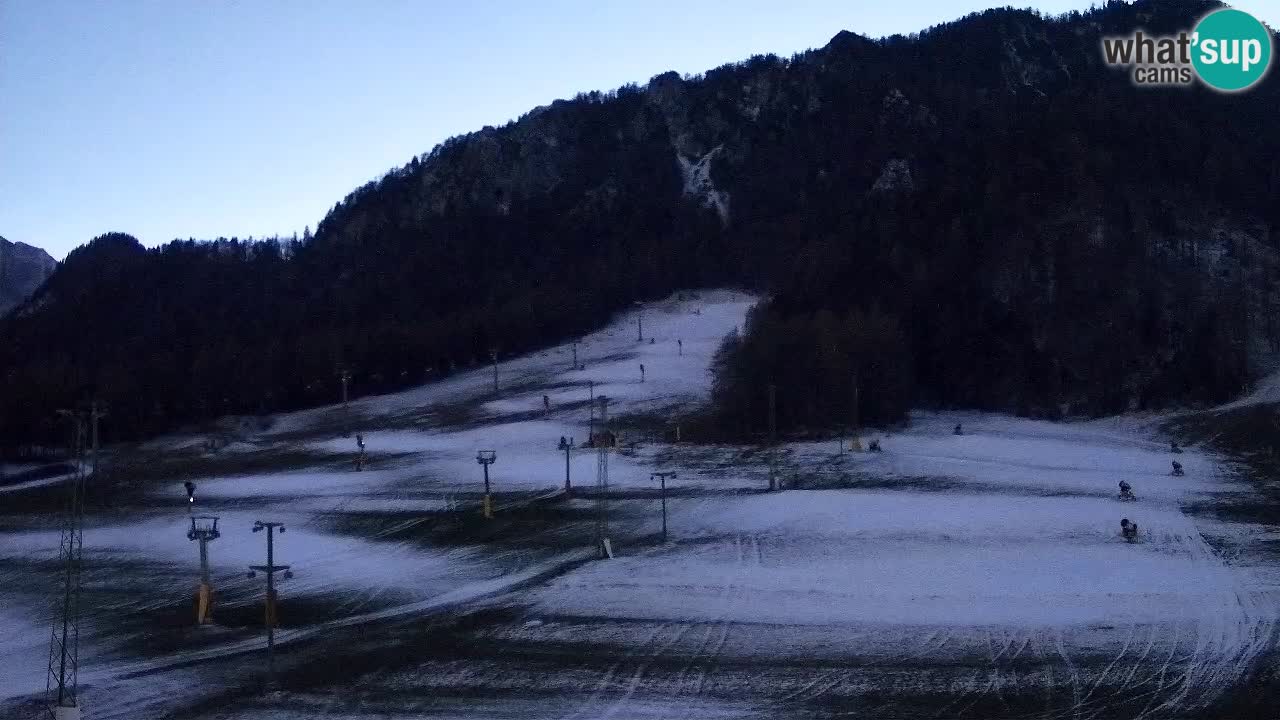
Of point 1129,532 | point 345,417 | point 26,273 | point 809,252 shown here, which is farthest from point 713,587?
point 26,273

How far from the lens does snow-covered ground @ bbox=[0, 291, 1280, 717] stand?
18.3m

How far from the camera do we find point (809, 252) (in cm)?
8469


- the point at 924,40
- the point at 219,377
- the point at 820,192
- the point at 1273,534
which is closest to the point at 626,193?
the point at 820,192

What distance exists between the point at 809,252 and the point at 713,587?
61.3m

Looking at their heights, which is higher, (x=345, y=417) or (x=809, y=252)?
(x=809, y=252)

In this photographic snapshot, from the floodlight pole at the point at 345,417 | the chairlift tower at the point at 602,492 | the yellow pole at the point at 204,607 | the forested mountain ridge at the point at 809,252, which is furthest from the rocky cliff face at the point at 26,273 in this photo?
the yellow pole at the point at 204,607

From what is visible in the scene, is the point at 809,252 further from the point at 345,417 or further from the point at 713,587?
the point at 713,587

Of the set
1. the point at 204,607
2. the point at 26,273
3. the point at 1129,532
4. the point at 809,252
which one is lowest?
the point at 204,607

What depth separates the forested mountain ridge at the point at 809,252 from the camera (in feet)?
215

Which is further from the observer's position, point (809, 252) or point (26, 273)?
point (26, 273)

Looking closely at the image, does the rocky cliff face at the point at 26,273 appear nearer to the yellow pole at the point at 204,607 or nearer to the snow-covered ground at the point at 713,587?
the snow-covered ground at the point at 713,587

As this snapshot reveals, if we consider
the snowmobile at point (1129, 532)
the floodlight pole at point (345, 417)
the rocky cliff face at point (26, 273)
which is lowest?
the snowmobile at point (1129, 532)

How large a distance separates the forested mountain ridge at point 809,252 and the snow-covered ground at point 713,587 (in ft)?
53.4

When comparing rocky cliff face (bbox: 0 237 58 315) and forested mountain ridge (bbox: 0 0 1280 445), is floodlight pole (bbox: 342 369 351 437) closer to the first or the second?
forested mountain ridge (bbox: 0 0 1280 445)
